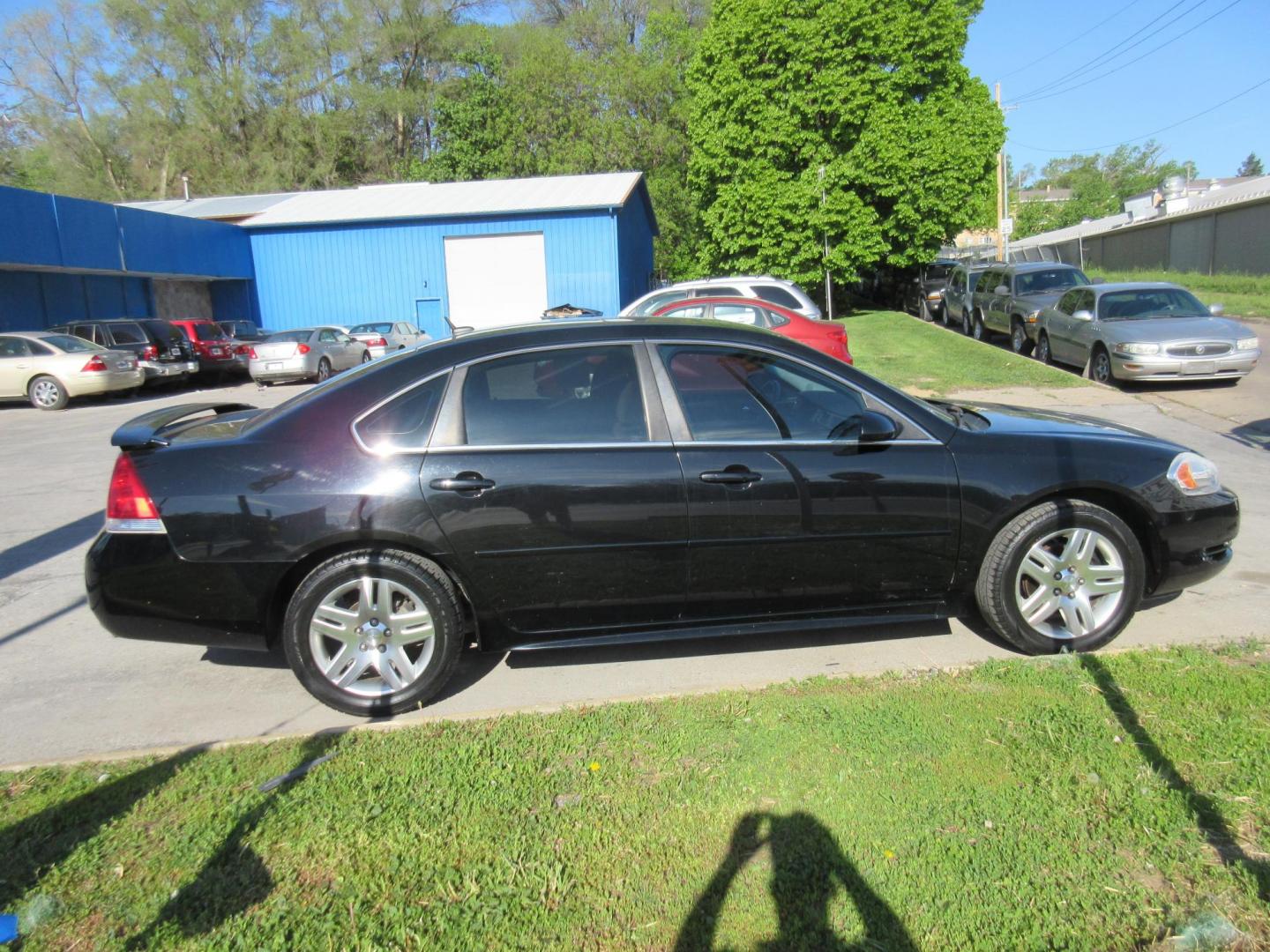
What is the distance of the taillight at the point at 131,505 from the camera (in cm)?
376

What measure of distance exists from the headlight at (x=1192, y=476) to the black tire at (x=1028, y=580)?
1.15 feet

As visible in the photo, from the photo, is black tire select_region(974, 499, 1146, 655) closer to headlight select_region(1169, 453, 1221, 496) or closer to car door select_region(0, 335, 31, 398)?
headlight select_region(1169, 453, 1221, 496)

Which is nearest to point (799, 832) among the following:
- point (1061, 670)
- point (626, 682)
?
point (626, 682)

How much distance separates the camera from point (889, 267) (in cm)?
3531

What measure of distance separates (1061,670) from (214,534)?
12.0ft

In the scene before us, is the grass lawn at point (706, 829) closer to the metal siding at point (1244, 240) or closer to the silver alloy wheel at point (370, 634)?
the silver alloy wheel at point (370, 634)

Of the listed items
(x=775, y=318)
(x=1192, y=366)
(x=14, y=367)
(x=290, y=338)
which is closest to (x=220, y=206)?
(x=290, y=338)

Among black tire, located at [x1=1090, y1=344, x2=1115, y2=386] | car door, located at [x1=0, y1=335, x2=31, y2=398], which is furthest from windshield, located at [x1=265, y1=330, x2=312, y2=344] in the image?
black tire, located at [x1=1090, y1=344, x2=1115, y2=386]

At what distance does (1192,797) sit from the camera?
9.60 feet

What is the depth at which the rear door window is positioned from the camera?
3930mm

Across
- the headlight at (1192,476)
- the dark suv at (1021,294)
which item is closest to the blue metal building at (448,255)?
the dark suv at (1021,294)

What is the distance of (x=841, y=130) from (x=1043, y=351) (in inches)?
636

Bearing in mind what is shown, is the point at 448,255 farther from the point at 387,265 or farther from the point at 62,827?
the point at 62,827

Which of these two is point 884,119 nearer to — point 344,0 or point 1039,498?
point 1039,498
